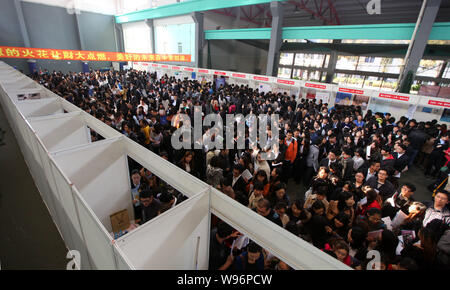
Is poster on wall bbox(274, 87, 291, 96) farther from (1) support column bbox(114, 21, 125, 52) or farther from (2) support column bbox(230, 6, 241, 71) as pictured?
(1) support column bbox(114, 21, 125, 52)

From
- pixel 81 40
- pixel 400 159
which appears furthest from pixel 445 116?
pixel 81 40

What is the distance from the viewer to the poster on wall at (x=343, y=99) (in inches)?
362

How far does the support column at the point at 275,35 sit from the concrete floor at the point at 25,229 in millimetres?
12749

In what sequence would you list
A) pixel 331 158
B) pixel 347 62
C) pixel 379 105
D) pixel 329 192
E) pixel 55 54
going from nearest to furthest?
pixel 329 192 → pixel 331 158 → pixel 379 105 → pixel 55 54 → pixel 347 62

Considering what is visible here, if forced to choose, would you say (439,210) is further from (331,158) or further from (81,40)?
(81,40)

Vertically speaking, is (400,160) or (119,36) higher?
(119,36)

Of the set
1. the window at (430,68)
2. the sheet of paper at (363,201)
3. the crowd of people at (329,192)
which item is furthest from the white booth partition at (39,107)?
the window at (430,68)

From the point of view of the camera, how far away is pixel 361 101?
29.5ft

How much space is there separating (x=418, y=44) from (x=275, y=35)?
22.5 feet

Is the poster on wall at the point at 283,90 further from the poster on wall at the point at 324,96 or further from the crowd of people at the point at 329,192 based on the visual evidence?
the crowd of people at the point at 329,192

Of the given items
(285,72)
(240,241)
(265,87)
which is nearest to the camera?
(240,241)

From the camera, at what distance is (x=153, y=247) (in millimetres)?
1571

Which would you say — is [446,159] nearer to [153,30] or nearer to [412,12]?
[412,12]

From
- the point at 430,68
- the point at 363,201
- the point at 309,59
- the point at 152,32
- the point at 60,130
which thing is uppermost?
the point at 152,32
